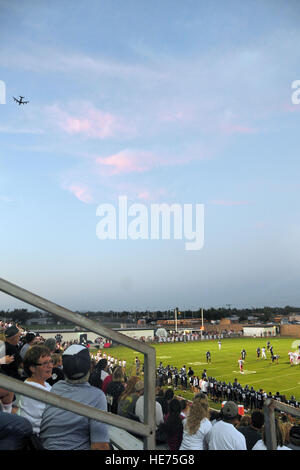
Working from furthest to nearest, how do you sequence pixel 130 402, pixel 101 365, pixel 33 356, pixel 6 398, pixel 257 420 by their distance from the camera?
pixel 101 365, pixel 257 420, pixel 33 356, pixel 6 398, pixel 130 402

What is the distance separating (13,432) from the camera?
1651 mm

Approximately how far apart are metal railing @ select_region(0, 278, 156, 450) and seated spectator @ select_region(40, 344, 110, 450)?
1.10 feet

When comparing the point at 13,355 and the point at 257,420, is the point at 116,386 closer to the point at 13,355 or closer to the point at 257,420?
the point at 13,355

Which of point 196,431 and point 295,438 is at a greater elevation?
point 196,431

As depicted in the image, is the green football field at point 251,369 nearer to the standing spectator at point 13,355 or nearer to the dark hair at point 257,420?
the dark hair at point 257,420

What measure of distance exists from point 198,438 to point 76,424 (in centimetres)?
202

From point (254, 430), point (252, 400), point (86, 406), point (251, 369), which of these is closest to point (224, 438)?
point (254, 430)

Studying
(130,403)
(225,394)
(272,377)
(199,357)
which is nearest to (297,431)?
(130,403)

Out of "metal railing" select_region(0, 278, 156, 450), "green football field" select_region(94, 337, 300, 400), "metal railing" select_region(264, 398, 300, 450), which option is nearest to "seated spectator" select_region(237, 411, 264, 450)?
"metal railing" select_region(264, 398, 300, 450)

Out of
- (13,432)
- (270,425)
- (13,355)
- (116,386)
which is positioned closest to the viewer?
(13,432)

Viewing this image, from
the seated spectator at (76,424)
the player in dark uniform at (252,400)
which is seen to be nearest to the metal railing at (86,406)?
the seated spectator at (76,424)

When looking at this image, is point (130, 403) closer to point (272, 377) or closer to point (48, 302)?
point (48, 302)

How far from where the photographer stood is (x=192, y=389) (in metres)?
22.1
